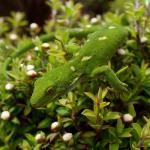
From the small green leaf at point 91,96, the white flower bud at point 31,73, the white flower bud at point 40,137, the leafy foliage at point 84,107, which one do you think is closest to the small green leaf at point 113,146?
the leafy foliage at point 84,107

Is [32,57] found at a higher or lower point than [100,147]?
higher

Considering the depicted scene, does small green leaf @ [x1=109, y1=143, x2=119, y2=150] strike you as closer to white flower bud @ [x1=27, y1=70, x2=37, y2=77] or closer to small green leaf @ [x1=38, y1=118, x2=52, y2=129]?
small green leaf @ [x1=38, y1=118, x2=52, y2=129]

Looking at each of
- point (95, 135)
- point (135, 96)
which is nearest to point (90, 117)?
point (95, 135)

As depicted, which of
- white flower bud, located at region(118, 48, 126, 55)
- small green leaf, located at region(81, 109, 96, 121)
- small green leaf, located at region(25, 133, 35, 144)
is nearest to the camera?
small green leaf, located at region(81, 109, 96, 121)

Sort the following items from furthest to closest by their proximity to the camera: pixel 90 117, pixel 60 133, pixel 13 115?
pixel 13 115 → pixel 60 133 → pixel 90 117

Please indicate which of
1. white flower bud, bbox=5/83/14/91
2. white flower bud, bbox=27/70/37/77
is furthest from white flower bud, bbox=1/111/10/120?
white flower bud, bbox=27/70/37/77

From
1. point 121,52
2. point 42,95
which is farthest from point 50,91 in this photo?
point 121,52

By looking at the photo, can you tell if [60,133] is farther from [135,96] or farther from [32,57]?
[32,57]

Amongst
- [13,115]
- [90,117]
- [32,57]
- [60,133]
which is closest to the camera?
[90,117]
